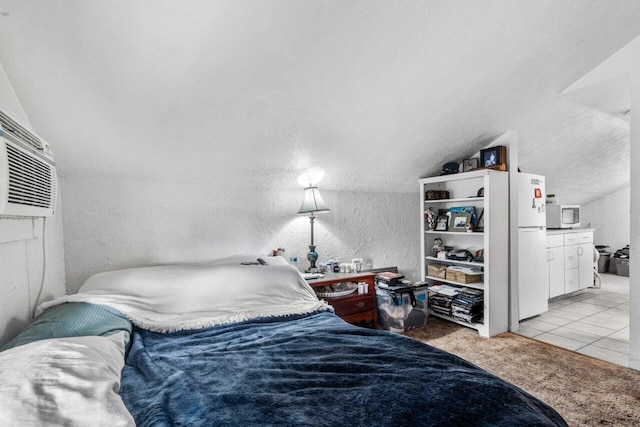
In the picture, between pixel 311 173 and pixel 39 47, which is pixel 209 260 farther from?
pixel 39 47

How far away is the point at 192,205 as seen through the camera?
2.53 m

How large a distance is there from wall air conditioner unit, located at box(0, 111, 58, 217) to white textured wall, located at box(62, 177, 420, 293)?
0.81m

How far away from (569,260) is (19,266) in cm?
548

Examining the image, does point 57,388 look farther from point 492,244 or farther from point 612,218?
point 612,218

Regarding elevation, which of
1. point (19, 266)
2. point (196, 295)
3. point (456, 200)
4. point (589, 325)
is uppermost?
point (456, 200)

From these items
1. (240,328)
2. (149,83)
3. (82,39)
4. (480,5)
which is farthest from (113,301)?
(480,5)

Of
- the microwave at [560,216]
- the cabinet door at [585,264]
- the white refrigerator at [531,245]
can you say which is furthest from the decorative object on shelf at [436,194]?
the cabinet door at [585,264]

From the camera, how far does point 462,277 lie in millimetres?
3158

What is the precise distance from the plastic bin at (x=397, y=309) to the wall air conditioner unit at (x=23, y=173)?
251cm

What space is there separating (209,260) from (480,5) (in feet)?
8.37

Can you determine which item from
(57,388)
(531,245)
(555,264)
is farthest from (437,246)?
(57,388)

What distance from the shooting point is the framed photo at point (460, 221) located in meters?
3.18

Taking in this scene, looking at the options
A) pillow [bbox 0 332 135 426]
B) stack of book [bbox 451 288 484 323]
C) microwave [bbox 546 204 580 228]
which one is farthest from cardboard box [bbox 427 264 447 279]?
pillow [bbox 0 332 135 426]

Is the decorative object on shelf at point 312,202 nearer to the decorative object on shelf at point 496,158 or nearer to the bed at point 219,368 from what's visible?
the bed at point 219,368
